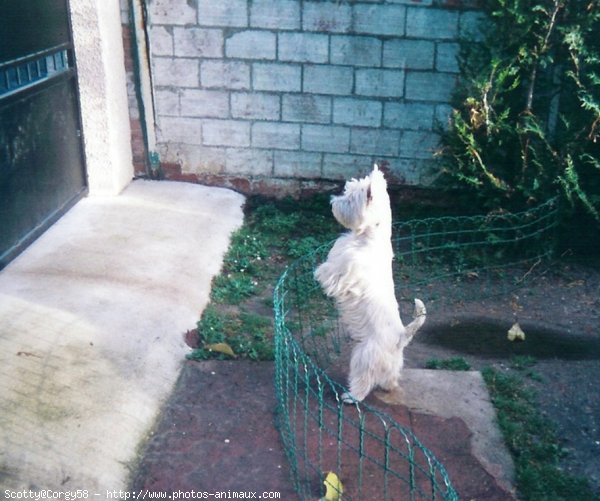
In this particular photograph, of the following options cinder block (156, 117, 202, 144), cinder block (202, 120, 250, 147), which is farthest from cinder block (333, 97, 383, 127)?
cinder block (156, 117, 202, 144)

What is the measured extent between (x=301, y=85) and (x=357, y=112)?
64 centimetres

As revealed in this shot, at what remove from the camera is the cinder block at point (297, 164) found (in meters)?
7.77

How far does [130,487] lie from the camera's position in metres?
3.90

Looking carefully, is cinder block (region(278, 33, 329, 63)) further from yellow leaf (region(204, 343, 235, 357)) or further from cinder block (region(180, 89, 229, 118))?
yellow leaf (region(204, 343, 235, 357))

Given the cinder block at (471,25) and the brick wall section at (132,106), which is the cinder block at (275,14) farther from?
the cinder block at (471,25)

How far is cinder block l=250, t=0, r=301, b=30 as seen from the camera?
7195mm

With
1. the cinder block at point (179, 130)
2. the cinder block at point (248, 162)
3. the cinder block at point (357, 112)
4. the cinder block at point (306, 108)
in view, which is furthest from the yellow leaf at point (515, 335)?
the cinder block at point (179, 130)

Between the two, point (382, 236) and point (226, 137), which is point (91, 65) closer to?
point (226, 137)

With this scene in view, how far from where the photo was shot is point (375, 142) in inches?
299

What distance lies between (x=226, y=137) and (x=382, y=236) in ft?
12.3

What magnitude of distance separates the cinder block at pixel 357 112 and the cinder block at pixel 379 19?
694 millimetres

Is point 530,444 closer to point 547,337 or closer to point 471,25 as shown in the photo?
point 547,337

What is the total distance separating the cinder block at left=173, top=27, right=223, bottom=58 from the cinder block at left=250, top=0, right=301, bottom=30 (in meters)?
0.40

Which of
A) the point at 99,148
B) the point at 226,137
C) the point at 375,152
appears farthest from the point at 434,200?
the point at 99,148
